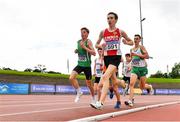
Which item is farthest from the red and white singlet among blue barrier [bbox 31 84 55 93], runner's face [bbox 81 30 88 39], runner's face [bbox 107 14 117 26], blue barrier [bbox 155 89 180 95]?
blue barrier [bbox 155 89 180 95]

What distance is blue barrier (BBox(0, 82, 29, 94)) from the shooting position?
3600 cm

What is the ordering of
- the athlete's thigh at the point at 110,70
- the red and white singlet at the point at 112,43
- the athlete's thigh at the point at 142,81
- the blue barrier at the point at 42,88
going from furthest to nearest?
the blue barrier at the point at 42,88, the athlete's thigh at the point at 142,81, the red and white singlet at the point at 112,43, the athlete's thigh at the point at 110,70

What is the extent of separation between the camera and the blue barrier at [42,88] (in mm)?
39806

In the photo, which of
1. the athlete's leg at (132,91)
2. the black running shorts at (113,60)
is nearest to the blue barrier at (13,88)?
the athlete's leg at (132,91)

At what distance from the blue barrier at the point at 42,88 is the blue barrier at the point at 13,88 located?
0.82 metres

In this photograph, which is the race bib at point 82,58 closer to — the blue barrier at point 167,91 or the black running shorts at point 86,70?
the black running shorts at point 86,70

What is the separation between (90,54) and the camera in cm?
1354

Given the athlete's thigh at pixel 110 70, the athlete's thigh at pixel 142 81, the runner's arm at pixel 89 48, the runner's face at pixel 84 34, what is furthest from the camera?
the athlete's thigh at pixel 142 81

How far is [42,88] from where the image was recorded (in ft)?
135

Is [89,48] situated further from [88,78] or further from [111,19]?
[111,19]

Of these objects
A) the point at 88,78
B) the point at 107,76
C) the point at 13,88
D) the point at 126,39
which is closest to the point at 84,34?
the point at 88,78

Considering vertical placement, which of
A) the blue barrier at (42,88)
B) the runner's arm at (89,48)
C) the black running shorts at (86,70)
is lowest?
the black running shorts at (86,70)

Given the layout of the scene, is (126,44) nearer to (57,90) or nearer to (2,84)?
(2,84)

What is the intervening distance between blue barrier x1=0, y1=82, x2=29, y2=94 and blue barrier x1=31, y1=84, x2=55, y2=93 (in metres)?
0.82
